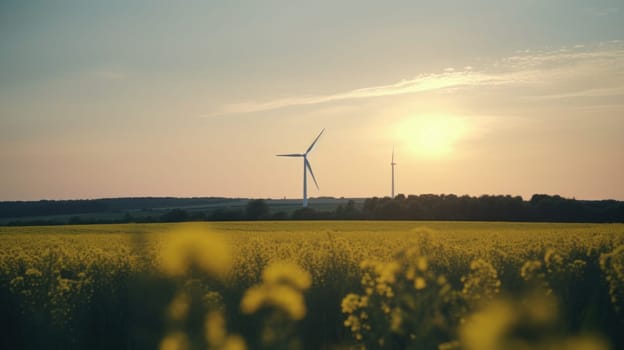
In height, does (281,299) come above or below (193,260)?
below

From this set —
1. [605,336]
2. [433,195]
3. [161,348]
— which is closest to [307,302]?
[161,348]

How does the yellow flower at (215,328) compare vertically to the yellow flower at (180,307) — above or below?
below

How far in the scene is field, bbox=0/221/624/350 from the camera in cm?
752

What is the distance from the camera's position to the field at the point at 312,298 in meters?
7.52

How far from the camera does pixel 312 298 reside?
12.4 meters

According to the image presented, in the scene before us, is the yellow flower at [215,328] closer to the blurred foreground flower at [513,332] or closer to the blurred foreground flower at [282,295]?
the blurred foreground flower at [282,295]

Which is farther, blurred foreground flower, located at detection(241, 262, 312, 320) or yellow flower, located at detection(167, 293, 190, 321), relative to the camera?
yellow flower, located at detection(167, 293, 190, 321)

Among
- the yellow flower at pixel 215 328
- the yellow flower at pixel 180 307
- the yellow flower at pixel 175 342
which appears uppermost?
the yellow flower at pixel 180 307

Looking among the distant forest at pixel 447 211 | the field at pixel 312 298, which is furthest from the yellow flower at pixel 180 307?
the distant forest at pixel 447 211

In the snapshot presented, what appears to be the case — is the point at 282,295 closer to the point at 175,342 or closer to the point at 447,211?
the point at 175,342

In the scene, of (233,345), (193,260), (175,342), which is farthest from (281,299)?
(193,260)

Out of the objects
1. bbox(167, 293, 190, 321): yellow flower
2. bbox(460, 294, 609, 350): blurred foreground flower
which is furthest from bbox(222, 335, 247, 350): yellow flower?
bbox(460, 294, 609, 350): blurred foreground flower

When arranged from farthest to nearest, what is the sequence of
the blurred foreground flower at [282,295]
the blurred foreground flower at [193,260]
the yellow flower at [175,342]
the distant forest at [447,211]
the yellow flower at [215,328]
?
the distant forest at [447,211]
the blurred foreground flower at [193,260]
the yellow flower at [175,342]
the blurred foreground flower at [282,295]
the yellow flower at [215,328]

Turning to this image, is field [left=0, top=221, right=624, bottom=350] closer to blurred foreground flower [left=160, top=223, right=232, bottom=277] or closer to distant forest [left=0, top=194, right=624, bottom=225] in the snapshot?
blurred foreground flower [left=160, top=223, right=232, bottom=277]
